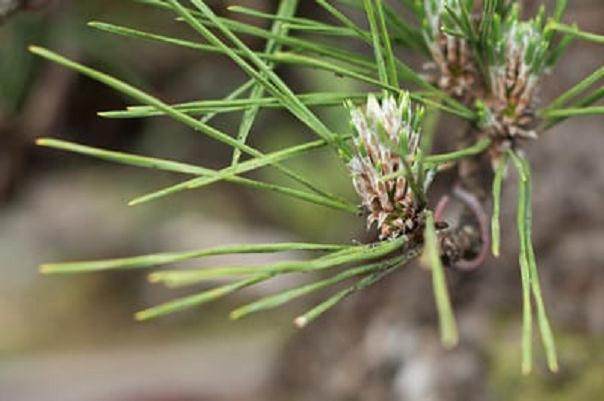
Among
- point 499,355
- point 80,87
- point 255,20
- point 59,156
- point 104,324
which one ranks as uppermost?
point 255,20

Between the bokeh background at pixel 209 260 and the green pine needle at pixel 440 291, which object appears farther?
the bokeh background at pixel 209 260

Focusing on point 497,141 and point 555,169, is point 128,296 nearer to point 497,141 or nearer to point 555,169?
point 555,169

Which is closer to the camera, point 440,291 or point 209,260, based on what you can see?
point 440,291

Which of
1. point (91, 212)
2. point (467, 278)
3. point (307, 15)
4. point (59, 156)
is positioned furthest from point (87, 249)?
point (467, 278)

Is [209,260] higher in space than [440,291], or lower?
lower

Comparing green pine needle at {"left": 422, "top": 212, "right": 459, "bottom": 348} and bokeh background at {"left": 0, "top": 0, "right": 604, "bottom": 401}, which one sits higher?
green pine needle at {"left": 422, "top": 212, "right": 459, "bottom": 348}

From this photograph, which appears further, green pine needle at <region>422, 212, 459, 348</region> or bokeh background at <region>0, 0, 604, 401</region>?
bokeh background at <region>0, 0, 604, 401</region>

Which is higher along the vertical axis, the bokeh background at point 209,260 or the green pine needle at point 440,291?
the green pine needle at point 440,291

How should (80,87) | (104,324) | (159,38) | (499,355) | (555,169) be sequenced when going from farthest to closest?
(80,87)
(104,324)
(555,169)
(499,355)
(159,38)
